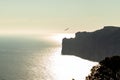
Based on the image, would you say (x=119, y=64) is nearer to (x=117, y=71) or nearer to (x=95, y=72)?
(x=117, y=71)

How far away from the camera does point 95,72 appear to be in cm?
4166

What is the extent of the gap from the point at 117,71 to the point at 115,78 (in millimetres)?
1035

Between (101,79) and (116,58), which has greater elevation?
(116,58)

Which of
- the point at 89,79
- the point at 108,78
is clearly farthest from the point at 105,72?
the point at 89,79

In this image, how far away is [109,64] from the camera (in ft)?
131

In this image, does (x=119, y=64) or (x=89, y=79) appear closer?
(x=119, y=64)

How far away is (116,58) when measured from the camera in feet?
134

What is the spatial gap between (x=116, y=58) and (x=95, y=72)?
323 cm

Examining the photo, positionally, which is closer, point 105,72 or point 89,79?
point 105,72

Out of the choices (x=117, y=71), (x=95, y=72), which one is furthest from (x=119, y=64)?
(x=95, y=72)

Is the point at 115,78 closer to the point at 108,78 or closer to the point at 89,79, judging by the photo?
the point at 108,78

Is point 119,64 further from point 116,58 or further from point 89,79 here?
point 89,79

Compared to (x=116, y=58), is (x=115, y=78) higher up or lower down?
lower down

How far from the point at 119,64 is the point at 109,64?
4.13ft
